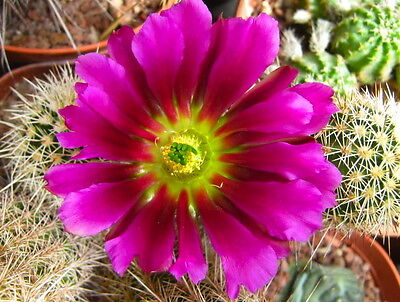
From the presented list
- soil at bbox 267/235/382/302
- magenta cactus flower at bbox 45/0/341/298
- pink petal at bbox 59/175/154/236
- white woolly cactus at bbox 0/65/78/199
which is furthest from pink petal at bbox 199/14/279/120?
soil at bbox 267/235/382/302

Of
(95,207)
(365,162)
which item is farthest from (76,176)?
(365,162)

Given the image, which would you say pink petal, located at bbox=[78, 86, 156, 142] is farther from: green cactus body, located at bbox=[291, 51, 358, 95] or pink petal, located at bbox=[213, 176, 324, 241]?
green cactus body, located at bbox=[291, 51, 358, 95]

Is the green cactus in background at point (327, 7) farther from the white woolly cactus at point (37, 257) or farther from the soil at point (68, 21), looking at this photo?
the white woolly cactus at point (37, 257)

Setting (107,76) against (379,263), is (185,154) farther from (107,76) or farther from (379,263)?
(379,263)

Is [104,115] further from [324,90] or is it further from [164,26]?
[324,90]

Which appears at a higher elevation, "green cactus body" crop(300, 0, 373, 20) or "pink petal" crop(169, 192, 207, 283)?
"green cactus body" crop(300, 0, 373, 20)

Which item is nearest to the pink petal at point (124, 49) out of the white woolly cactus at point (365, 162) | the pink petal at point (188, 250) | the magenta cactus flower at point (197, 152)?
the magenta cactus flower at point (197, 152)

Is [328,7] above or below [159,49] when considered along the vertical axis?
below
